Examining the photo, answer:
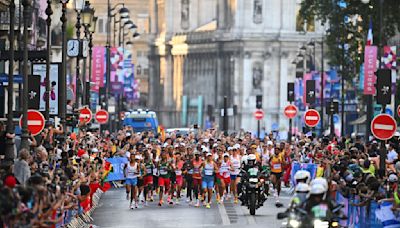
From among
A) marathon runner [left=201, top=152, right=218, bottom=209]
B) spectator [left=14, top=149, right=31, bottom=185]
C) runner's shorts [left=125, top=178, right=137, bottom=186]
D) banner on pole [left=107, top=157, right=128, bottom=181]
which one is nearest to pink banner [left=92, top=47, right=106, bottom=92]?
banner on pole [left=107, top=157, right=128, bottom=181]

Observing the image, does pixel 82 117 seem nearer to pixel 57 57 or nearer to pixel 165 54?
pixel 57 57

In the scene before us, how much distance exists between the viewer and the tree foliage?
260 ft

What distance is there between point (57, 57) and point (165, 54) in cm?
7777

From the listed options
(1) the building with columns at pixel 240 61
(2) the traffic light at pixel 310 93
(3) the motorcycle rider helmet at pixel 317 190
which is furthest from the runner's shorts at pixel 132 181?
(1) the building with columns at pixel 240 61

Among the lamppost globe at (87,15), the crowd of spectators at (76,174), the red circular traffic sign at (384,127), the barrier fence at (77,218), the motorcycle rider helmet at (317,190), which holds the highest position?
the lamppost globe at (87,15)

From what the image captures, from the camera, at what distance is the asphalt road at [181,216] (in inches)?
1683

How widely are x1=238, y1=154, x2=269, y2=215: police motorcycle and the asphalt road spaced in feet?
0.98

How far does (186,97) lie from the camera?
187250 mm

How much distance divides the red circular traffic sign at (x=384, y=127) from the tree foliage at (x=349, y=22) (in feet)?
105

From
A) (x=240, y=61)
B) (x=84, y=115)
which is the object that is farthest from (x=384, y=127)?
(x=240, y=61)

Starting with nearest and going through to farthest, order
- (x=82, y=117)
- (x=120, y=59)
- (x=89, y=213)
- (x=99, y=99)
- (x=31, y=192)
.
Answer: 1. (x=31, y=192)
2. (x=89, y=213)
3. (x=82, y=117)
4. (x=99, y=99)
5. (x=120, y=59)

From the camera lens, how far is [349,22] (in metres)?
92.0

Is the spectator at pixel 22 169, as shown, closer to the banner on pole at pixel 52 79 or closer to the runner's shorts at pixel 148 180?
the runner's shorts at pixel 148 180

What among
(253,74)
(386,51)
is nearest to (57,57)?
(386,51)
